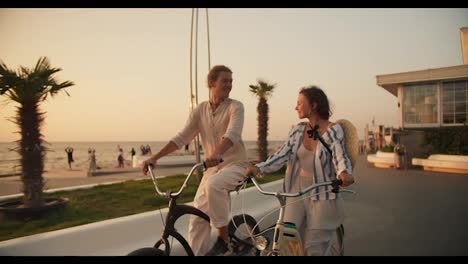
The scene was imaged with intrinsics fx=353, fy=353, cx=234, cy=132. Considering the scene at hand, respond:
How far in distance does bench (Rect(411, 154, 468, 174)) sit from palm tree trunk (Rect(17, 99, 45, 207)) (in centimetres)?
1106

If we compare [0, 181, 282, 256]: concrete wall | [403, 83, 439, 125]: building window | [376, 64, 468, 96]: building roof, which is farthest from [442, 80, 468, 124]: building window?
[0, 181, 282, 256]: concrete wall

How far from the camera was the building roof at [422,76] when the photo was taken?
13.9 metres

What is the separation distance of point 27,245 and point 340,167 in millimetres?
2806

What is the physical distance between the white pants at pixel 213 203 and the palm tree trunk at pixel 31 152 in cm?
296

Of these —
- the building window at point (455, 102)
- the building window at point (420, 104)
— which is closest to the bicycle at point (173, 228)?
the building window at point (455, 102)

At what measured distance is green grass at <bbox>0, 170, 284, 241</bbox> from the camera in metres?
4.31

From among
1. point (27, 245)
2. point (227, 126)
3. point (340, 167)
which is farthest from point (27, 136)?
point (340, 167)

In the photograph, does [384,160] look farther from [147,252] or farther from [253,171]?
[147,252]

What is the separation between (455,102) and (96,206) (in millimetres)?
14486

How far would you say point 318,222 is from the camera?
2408 mm

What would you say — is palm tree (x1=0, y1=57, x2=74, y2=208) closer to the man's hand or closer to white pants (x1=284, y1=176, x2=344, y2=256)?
the man's hand

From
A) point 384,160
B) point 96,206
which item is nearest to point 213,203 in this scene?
point 96,206

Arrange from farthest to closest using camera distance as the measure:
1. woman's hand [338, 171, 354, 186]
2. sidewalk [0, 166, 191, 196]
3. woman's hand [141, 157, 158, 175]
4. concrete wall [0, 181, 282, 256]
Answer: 1. sidewalk [0, 166, 191, 196]
2. concrete wall [0, 181, 282, 256]
3. woman's hand [141, 157, 158, 175]
4. woman's hand [338, 171, 354, 186]

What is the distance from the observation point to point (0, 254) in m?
3.05
